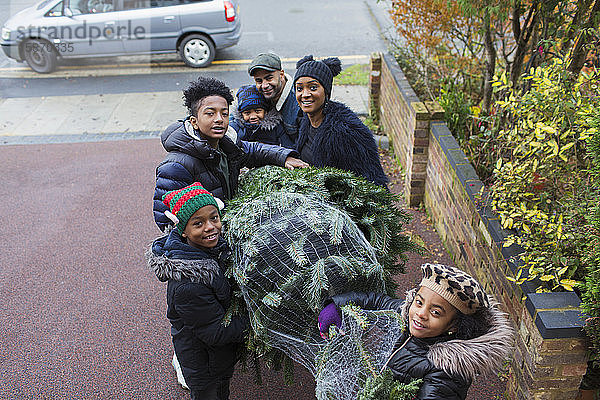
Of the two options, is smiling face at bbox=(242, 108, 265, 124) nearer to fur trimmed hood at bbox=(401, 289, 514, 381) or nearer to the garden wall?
the garden wall

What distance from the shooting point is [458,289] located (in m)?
2.14

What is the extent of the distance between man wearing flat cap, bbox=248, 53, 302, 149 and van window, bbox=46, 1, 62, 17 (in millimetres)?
7920

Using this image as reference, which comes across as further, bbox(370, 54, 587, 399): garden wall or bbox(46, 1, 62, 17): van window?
bbox(46, 1, 62, 17): van window

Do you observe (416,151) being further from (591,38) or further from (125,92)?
(125,92)

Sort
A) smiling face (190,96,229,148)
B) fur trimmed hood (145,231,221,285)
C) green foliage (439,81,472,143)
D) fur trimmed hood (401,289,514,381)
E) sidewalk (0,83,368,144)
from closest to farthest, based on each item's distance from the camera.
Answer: fur trimmed hood (401,289,514,381)
fur trimmed hood (145,231,221,285)
smiling face (190,96,229,148)
green foliage (439,81,472,143)
sidewalk (0,83,368,144)

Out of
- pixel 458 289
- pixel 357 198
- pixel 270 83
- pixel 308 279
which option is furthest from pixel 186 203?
pixel 270 83

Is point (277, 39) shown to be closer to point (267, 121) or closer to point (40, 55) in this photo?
point (40, 55)

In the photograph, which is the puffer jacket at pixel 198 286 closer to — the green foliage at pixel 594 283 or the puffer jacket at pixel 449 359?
the puffer jacket at pixel 449 359

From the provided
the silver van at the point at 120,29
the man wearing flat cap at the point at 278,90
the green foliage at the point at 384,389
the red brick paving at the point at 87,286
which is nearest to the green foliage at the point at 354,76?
the silver van at the point at 120,29

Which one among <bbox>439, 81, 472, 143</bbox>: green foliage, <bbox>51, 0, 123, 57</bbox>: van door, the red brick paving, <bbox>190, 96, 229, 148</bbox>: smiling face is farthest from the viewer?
<bbox>51, 0, 123, 57</bbox>: van door

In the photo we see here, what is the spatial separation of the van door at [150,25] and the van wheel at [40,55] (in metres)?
1.59

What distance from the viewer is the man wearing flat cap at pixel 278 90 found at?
4.09 metres

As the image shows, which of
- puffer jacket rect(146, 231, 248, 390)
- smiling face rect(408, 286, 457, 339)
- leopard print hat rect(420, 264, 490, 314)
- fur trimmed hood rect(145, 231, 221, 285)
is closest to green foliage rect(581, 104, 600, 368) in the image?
leopard print hat rect(420, 264, 490, 314)

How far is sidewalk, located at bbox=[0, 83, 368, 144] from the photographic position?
7938 mm
